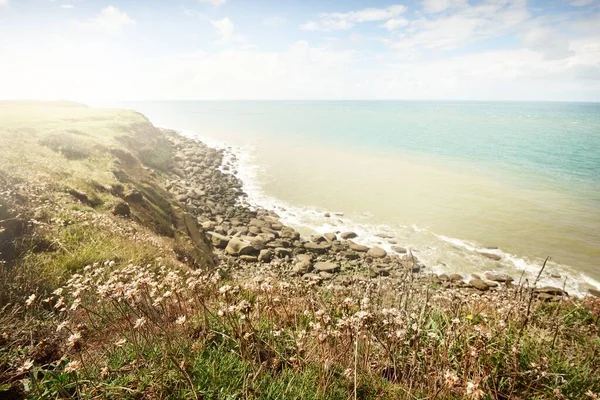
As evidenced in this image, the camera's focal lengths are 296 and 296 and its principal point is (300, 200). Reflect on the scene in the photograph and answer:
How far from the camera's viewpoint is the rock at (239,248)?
18.0 m

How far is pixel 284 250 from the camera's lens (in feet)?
61.7

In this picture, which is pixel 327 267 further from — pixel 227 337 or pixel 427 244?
pixel 227 337

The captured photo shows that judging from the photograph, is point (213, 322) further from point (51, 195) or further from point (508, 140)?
point (508, 140)

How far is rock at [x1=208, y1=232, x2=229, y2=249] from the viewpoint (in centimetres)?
1889

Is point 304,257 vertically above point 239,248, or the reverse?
point 239,248

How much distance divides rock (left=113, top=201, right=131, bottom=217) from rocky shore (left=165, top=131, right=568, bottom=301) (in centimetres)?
436

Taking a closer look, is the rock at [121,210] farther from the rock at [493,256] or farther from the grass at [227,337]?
the rock at [493,256]

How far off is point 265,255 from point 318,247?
12.2 feet

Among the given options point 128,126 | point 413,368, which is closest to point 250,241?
point 413,368

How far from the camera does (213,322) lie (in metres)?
4.01

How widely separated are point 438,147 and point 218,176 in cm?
4403

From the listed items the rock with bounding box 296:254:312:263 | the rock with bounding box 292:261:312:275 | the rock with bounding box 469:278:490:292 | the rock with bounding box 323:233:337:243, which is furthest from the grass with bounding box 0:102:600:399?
the rock with bounding box 323:233:337:243

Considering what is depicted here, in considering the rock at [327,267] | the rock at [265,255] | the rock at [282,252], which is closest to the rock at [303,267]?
the rock at [327,267]

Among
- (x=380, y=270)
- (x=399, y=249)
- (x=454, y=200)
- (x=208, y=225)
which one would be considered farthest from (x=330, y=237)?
(x=454, y=200)
